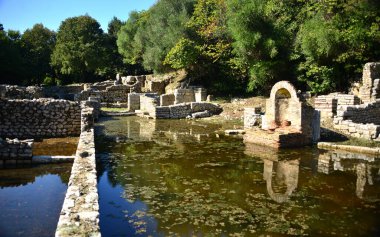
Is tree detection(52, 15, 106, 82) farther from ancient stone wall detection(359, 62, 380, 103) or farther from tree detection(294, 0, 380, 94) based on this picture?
ancient stone wall detection(359, 62, 380, 103)

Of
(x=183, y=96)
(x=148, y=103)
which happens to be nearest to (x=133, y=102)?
(x=148, y=103)

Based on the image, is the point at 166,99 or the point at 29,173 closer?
the point at 29,173

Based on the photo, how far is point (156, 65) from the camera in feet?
126

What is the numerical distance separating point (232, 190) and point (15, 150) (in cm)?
618

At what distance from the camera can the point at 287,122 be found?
15.2m

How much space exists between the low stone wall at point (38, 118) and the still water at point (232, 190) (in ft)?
5.52

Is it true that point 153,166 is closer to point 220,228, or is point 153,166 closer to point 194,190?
point 194,190

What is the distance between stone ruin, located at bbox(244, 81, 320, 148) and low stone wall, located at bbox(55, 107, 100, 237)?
7465mm

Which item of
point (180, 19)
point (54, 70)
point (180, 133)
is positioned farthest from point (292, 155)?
point (54, 70)

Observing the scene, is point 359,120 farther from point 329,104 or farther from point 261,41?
point 261,41

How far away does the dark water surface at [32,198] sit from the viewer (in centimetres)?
629

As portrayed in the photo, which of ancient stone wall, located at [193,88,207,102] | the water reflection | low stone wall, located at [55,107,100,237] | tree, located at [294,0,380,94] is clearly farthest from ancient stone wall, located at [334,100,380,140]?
ancient stone wall, located at [193,88,207,102]

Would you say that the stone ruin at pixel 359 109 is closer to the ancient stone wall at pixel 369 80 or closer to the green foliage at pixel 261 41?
the ancient stone wall at pixel 369 80

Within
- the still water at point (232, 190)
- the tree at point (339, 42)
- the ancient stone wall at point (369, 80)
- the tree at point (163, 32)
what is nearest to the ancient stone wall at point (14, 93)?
the still water at point (232, 190)
